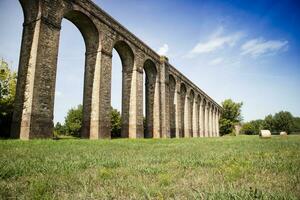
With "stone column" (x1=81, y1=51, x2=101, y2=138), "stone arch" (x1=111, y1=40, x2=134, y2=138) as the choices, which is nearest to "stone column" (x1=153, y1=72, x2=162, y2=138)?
"stone arch" (x1=111, y1=40, x2=134, y2=138)

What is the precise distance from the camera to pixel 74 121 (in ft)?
160

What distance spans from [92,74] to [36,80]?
4670 mm

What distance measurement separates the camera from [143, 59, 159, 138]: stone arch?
70.8 feet

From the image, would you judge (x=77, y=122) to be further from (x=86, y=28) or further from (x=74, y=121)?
(x=86, y=28)

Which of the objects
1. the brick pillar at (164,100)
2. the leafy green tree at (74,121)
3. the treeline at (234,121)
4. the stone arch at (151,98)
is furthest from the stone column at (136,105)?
the treeline at (234,121)

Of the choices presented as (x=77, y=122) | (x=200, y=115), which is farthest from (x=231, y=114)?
(x=77, y=122)

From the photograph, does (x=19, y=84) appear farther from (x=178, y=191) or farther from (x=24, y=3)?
(x=178, y=191)

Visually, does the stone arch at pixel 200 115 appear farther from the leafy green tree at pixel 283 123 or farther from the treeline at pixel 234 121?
the leafy green tree at pixel 283 123

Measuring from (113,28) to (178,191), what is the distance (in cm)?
1621

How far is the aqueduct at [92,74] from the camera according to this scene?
35.9 ft

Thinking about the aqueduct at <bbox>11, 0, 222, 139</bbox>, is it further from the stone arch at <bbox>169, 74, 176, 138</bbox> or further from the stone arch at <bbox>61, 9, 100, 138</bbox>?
the stone arch at <bbox>169, 74, 176, 138</bbox>

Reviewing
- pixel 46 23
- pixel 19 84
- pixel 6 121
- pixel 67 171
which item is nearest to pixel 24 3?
pixel 46 23

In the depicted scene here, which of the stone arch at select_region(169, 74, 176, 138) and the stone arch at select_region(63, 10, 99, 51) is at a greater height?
the stone arch at select_region(63, 10, 99, 51)

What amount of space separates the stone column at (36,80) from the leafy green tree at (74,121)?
3672cm
